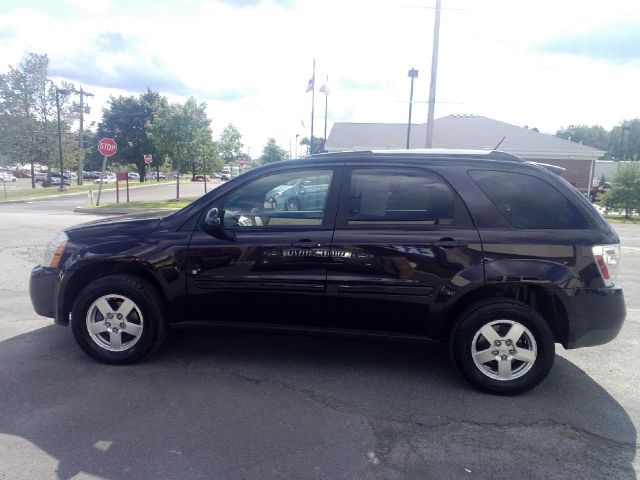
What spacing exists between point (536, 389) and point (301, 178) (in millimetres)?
2486

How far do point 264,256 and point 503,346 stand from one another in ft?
6.32

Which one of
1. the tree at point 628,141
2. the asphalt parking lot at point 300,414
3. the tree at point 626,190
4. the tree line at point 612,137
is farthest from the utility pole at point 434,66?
the tree at point 628,141

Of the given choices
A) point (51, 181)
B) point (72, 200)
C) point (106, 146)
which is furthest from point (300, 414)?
point (51, 181)

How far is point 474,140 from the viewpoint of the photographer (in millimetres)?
30625

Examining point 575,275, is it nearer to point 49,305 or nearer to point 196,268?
point 196,268

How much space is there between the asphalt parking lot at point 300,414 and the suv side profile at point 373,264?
0.37 metres

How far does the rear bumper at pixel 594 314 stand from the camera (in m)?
3.52

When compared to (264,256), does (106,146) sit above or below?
above

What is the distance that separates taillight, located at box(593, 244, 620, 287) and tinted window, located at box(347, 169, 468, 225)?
3.28 ft

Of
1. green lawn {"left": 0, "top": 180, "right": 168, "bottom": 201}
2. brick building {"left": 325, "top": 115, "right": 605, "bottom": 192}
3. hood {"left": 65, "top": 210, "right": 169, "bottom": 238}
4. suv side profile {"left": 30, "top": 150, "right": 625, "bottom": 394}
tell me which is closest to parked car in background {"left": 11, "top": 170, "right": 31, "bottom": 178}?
green lawn {"left": 0, "top": 180, "right": 168, "bottom": 201}

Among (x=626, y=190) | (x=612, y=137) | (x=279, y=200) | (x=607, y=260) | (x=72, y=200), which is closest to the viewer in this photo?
(x=607, y=260)

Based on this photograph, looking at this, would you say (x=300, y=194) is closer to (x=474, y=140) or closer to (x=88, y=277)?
(x=88, y=277)

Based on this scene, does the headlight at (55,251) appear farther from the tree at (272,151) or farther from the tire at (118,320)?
the tree at (272,151)

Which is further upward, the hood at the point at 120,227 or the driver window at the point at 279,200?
the driver window at the point at 279,200
